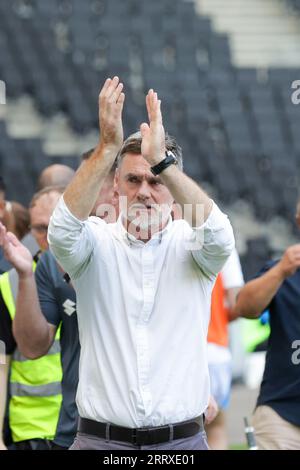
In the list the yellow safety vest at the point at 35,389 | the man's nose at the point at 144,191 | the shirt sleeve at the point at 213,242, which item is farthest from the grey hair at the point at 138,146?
the yellow safety vest at the point at 35,389

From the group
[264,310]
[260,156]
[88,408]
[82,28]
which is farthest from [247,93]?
[88,408]

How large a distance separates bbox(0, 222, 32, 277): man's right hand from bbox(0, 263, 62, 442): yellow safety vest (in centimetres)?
72

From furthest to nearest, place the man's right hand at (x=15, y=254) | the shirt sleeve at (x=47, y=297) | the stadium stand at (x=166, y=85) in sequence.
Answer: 1. the stadium stand at (x=166, y=85)
2. the shirt sleeve at (x=47, y=297)
3. the man's right hand at (x=15, y=254)

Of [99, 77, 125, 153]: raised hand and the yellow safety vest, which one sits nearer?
[99, 77, 125, 153]: raised hand

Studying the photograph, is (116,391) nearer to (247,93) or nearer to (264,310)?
(264,310)

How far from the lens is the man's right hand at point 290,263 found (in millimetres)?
4520

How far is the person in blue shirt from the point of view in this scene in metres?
4.74

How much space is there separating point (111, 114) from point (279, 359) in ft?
6.68

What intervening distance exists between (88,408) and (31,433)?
4.42ft

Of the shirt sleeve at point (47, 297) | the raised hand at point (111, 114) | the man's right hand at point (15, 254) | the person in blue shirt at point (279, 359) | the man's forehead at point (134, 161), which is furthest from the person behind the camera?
the person in blue shirt at point (279, 359)

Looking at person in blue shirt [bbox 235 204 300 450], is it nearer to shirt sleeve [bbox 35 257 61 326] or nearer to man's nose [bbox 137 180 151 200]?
shirt sleeve [bbox 35 257 61 326]

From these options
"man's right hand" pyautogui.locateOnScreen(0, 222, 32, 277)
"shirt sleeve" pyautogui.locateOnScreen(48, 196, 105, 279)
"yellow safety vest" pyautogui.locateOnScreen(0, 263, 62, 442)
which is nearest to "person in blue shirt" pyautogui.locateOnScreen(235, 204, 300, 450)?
"yellow safety vest" pyautogui.locateOnScreen(0, 263, 62, 442)

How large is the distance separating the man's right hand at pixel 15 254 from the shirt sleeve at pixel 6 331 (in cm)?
75

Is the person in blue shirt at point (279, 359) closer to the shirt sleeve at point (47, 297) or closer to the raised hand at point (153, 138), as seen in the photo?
the shirt sleeve at point (47, 297)
